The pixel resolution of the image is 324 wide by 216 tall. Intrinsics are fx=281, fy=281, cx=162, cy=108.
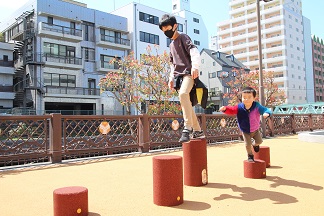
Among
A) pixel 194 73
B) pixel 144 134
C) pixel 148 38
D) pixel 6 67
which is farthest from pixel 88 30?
pixel 194 73

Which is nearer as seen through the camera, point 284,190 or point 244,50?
point 284,190

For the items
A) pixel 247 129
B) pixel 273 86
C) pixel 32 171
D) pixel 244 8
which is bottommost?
pixel 32 171

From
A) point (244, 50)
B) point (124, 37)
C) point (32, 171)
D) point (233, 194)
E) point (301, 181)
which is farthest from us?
point (244, 50)

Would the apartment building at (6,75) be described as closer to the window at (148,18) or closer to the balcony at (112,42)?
the balcony at (112,42)

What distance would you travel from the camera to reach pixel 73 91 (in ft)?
88.5

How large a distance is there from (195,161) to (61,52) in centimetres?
2581

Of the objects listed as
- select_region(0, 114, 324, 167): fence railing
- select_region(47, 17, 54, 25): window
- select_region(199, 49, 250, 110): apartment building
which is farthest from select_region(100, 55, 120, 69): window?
select_region(0, 114, 324, 167): fence railing

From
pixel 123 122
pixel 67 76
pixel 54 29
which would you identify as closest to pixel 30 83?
pixel 67 76

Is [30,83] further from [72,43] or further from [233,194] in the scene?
[233,194]

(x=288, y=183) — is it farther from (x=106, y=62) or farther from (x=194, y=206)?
(x=106, y=62)

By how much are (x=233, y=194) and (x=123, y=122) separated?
6.04 meters

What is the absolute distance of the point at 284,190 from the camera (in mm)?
3814

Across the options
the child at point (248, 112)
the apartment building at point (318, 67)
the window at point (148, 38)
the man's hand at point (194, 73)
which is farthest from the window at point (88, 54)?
the apartment building at point (318, 67)

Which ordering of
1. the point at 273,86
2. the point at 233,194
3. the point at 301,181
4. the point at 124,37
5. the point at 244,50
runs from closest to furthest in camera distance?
the point at 233,194 < the point at 301,181 < the point at 273,86 < the point at 124,37 < the point at 244,50
